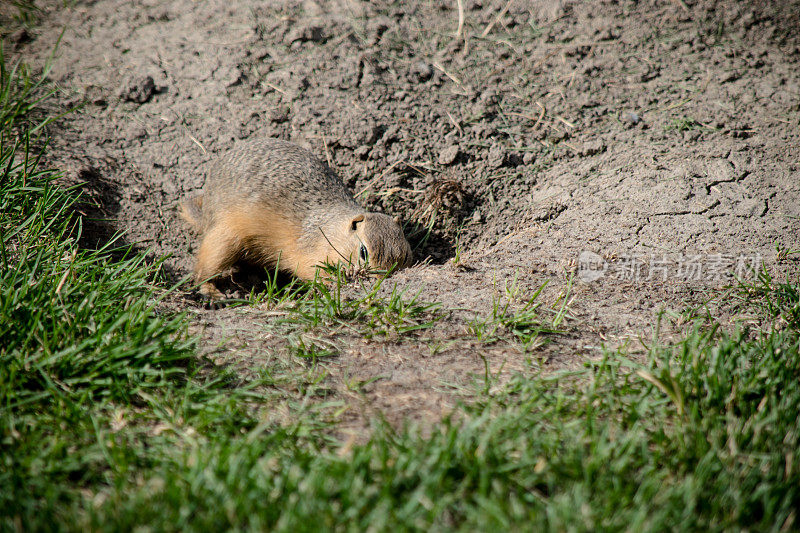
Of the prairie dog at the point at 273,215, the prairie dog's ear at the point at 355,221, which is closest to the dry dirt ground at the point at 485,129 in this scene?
the prairie dog at the point at 273,215

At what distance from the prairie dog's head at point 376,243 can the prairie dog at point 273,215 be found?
0.01 m

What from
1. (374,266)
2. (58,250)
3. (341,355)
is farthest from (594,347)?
(58,250)

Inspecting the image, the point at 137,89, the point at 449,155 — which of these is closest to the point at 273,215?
the point at 449,155

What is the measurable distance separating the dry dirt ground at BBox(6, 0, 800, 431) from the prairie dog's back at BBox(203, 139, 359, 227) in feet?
1.31

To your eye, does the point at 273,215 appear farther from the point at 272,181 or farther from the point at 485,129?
the point at 485,129

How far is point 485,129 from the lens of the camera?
4.84 meters

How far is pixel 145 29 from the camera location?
5531mm

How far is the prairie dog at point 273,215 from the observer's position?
13.8 ft

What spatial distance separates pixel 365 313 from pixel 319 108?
2679mm

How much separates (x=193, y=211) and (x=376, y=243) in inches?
66.4

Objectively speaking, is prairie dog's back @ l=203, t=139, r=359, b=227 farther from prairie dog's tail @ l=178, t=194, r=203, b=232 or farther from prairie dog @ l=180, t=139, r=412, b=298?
prairie dog's tail @ l=178, t=194, r=203, b=232

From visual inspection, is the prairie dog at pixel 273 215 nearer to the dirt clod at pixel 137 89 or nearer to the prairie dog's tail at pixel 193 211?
the prairie dog's tail at pixel 193 211

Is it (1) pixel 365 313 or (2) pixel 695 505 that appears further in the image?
(1) pixel 365 313

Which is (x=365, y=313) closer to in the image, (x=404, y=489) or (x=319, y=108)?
(x=404, y=489)
